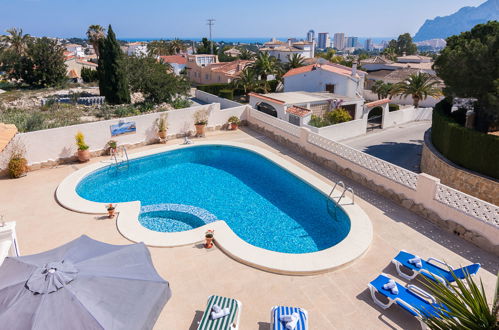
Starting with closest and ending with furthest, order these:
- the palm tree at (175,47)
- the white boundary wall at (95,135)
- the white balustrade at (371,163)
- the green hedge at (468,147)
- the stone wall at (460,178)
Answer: the white balustrade at (371,163), the stone wall at (460,178), the green hedge at (468,147), the white boundary wall at (95,135), the palm tree at (175,47)

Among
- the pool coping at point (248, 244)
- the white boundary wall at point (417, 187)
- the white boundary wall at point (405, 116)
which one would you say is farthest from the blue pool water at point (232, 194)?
the white boundary wall at point (405, 116)

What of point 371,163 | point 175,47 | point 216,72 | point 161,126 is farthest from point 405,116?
point 175,47

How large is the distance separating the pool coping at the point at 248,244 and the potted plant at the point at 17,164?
9.26ft

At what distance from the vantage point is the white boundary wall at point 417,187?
1123cm

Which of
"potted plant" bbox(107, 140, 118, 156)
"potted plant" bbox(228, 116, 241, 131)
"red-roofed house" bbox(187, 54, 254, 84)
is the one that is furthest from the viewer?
"red-roofed house" bbox(187, 54, 254, 84)

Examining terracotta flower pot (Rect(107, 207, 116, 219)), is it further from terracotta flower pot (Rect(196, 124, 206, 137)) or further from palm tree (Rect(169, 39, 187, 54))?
palm tree (Rect(169, 39, 187, 54))

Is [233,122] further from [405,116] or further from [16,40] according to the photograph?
[16,40]

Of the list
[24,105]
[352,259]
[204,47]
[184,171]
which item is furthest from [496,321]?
[204,47]

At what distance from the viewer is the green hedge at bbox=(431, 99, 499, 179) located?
16.0 meters

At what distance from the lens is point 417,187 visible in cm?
1342

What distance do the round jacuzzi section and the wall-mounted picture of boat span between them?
26.4ft

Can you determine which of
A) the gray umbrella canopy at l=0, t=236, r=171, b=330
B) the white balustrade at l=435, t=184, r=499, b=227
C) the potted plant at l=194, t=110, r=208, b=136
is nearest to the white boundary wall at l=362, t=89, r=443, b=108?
the potted plant at l=194, t=110, r=208, b=136

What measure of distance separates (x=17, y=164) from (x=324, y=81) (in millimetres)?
29306

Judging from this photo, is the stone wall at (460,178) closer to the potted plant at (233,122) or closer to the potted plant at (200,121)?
the potted plant at (233,122)
